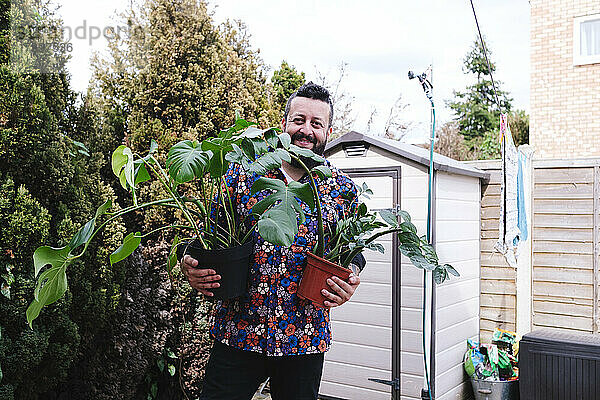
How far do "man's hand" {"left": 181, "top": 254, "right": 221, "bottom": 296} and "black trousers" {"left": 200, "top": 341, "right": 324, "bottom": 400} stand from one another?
236 mm

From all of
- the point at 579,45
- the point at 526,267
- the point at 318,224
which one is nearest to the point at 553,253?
the point at 526,267

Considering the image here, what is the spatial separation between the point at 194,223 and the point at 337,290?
0.42 meters

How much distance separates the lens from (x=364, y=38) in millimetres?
12375

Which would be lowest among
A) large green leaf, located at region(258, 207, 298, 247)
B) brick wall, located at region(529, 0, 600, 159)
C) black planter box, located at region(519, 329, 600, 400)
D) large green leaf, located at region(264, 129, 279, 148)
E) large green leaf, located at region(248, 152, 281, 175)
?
black planter box, located at region(519, 329, 600, 400)

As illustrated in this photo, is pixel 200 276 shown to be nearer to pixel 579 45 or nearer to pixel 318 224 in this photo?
pixel 318 224

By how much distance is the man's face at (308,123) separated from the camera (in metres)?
1.69

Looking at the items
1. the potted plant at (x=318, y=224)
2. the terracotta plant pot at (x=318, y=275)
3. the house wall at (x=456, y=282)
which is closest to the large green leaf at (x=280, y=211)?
the potted plant at (x=318, y=224)

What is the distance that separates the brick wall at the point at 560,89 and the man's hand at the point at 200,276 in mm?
7269

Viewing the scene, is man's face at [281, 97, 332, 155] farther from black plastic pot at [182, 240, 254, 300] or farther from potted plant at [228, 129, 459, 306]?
black plastic pot at [182, 240, 254, 300]

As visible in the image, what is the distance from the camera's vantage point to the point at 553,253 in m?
3.46

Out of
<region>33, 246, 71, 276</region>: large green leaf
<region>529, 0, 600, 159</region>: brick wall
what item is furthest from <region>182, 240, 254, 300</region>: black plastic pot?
<region>529, 0, 600, 159</region>: brick wall

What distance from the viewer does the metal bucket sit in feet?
10.2

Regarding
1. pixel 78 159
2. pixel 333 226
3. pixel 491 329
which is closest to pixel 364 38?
pixel 491 329

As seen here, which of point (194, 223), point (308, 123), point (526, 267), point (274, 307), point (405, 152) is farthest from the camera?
point (526, 267)
